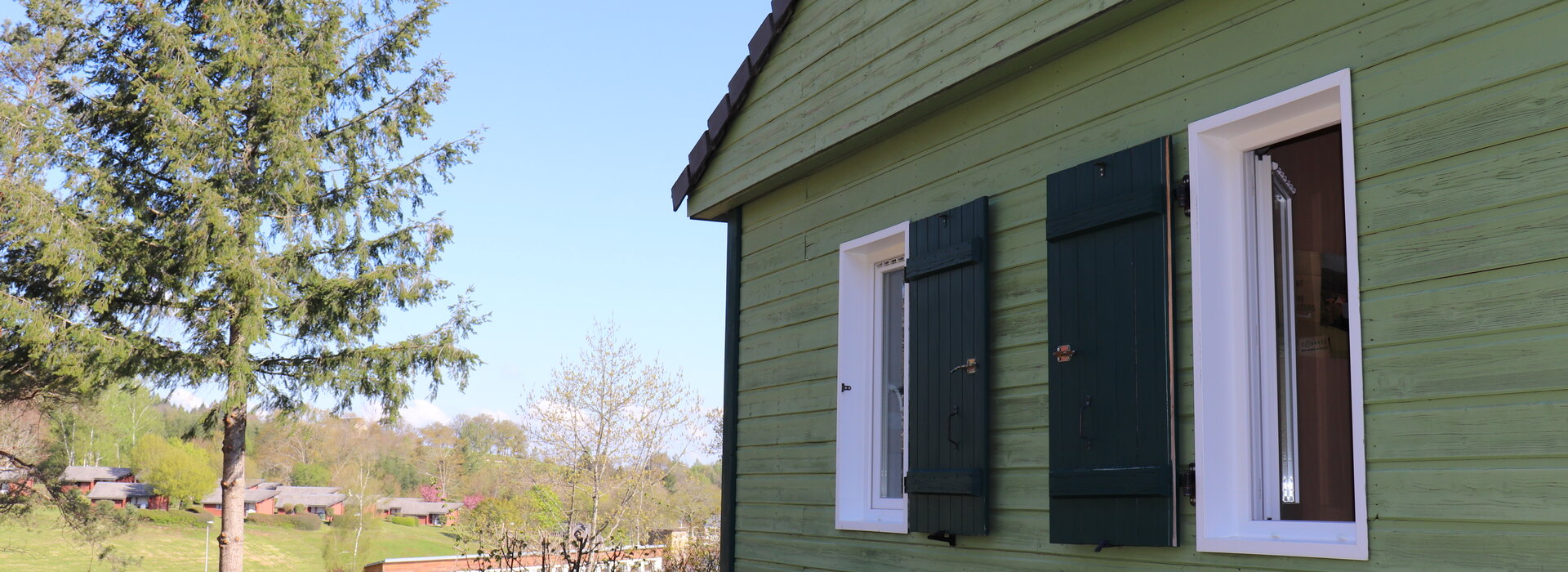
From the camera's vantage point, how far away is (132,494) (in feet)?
171

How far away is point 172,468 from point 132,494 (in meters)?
1.97

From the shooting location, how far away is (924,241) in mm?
4625

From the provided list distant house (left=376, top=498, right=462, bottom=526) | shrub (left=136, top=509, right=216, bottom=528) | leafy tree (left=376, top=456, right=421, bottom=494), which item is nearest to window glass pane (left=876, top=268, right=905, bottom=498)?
shrub (left=136, top=509, right=216, bottom=528)

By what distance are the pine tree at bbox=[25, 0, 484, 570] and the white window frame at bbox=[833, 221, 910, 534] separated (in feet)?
39.0

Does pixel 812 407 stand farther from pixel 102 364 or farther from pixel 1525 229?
pixel 102 364

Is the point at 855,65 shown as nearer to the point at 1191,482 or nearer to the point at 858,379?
the point at 858,379

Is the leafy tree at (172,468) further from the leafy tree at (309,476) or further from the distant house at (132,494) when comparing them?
the leafy tree at (309,476)

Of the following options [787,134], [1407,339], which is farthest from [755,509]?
[1407,339]

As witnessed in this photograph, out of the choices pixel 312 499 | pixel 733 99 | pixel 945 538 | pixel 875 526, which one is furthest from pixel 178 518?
pixel 945 538

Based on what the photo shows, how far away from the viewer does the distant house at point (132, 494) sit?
163ft

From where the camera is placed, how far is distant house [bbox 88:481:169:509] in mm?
49737

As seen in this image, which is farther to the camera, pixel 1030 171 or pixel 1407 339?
pixel 1030 171

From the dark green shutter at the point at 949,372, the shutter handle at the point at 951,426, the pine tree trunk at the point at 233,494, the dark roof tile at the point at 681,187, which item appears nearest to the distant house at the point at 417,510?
the pine tree trunk at the point at 233,494

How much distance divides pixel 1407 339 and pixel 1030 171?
1.61 meters
